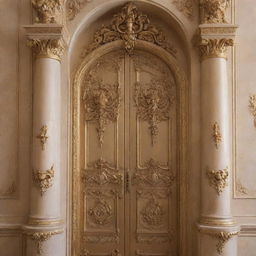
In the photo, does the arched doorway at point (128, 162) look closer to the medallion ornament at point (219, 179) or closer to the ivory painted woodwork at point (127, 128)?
the ivory painted woodwork at point (127, 128)

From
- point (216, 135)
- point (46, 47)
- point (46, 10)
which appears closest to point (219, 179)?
point (216, 135)

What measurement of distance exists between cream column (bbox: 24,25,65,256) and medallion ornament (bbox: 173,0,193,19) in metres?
1.42

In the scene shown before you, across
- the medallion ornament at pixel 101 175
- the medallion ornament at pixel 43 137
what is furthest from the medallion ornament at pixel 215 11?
the medallion ornament at pixel 43 137

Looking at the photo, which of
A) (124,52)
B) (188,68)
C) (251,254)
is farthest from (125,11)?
(251,254)

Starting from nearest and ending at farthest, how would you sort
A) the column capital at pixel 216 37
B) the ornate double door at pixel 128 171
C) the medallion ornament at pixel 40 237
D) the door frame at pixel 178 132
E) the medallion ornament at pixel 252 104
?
the medallion ornament at pixel 40 237
the column capital at pixel 216 37
the medallion ornament at pixel 252 104
the door frame at pixel 178 132
the ornate double door at pixel 128 171

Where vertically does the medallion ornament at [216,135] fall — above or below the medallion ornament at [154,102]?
below

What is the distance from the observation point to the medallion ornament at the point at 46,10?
4.18 meters

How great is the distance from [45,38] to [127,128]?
144 cm

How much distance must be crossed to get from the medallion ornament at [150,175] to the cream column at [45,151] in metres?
1.00

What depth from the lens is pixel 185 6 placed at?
4438 mm

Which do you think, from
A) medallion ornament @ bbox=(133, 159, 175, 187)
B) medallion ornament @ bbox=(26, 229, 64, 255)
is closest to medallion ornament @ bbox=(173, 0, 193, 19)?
medallion ornament @ bbox=(133, 159, 175, 187)

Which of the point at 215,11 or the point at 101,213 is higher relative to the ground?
the point at 215,11

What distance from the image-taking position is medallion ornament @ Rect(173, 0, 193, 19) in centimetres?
443

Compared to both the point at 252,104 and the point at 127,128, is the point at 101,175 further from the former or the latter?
the point at 252,104
